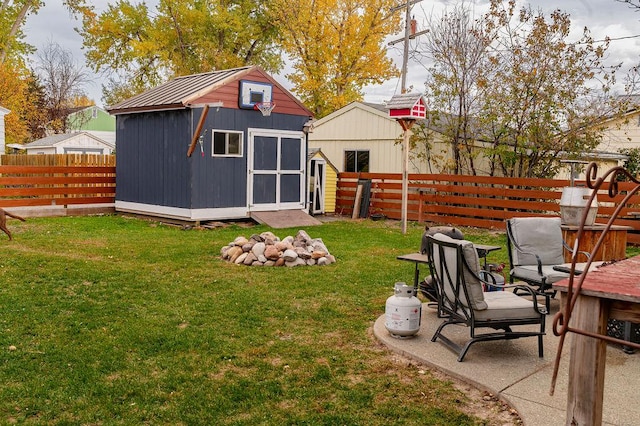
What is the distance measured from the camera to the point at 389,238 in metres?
Answer: 11.5

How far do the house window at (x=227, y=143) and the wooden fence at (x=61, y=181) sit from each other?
3893 millimetres

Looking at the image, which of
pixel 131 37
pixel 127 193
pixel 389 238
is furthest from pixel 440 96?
pixel 131 37

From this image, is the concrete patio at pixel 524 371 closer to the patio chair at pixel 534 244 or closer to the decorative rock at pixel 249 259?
the patio chair at pixel 534 244

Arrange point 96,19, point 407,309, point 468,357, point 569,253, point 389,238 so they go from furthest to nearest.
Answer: point 96,19 < point 389,238 < point 569,253 < point 407,309 < point 468,357

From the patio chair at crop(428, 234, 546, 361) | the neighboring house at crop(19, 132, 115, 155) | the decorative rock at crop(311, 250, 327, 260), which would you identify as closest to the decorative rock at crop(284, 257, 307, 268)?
the decorative rock at crop(311, 250, 327, 260)

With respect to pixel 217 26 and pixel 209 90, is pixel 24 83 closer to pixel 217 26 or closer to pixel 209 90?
pixel 217 26

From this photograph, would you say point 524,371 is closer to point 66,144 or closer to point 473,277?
point 473,277

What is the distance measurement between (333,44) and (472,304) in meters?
23.3

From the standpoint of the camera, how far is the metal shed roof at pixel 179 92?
12594mm

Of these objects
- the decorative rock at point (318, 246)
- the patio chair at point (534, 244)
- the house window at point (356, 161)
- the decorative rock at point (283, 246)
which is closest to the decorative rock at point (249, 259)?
the decorative rock at point (283, 246)

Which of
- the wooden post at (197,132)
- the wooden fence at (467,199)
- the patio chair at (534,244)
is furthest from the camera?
the wooden fence at (467,199)

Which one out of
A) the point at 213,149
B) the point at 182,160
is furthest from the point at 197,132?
the point at 182,160

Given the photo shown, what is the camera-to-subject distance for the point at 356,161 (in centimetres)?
1862

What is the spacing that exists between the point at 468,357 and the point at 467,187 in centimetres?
968
